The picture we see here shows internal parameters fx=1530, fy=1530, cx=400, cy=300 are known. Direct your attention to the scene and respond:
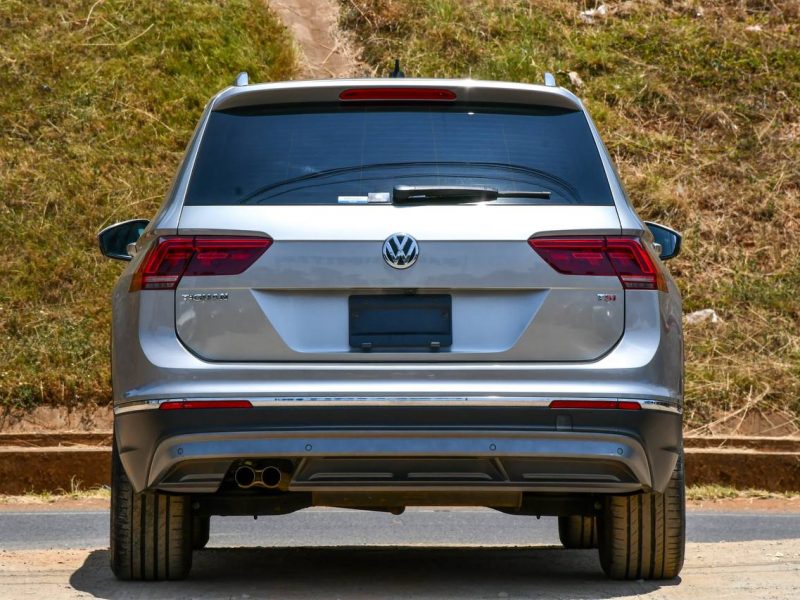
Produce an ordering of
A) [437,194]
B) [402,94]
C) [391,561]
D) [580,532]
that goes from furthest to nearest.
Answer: [580,532] → [391,561] → [402,94] → [437,194]

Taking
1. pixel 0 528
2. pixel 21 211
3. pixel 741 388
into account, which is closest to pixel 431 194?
pixel 0 528

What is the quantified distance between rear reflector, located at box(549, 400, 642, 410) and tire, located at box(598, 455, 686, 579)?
73 cm

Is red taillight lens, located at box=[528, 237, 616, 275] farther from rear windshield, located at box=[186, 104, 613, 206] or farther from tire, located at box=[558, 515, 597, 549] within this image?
tire, located at box=[558, 515, 597, 549]

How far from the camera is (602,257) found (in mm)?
5250

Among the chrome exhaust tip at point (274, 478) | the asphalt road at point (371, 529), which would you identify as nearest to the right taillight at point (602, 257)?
the chrome exhaust tip at point (274, 478)

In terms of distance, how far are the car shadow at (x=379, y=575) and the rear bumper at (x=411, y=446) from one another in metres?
0.60

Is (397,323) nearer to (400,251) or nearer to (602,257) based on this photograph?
(400,251)

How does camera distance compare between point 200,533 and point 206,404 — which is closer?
point 206,404

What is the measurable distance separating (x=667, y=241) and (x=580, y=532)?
1735 millimetres

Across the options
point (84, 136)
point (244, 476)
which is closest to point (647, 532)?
point (244, 476)

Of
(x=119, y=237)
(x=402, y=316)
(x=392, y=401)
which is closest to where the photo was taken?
(x=392, y=401)

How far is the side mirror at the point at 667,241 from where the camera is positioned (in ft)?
21.1

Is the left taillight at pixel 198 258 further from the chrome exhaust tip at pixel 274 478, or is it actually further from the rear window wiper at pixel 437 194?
the chrome exhaust tip at pixel 274 478

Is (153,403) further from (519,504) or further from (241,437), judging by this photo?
(519,504)
